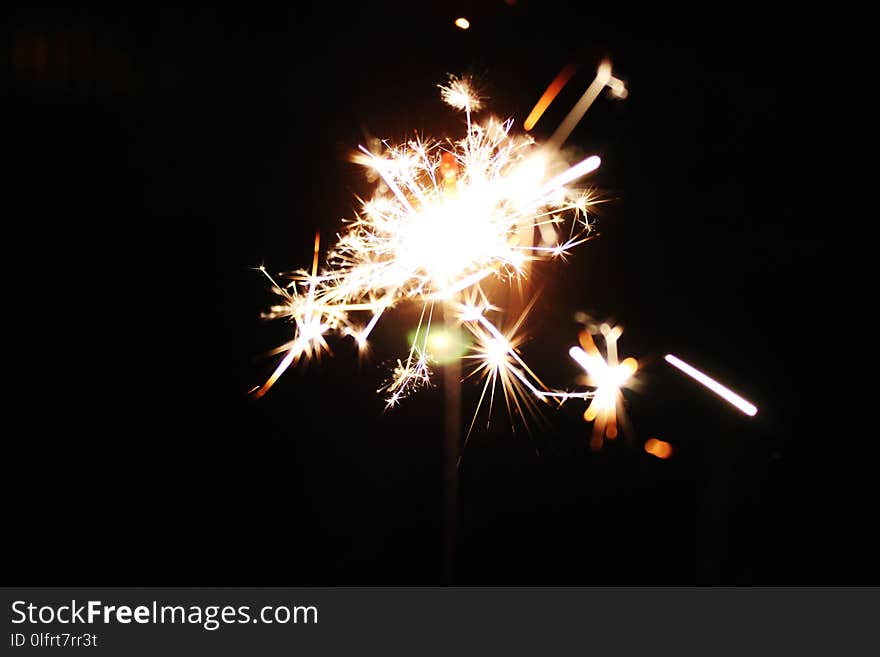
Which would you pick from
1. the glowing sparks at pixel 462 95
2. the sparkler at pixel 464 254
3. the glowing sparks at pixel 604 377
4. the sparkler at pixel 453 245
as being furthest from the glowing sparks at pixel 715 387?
the glowing sparks at pixel 462 95

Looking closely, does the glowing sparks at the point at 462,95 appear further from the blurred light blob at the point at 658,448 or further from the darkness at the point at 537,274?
the blurred light blob at the point at 658,448

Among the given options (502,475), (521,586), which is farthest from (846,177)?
(521,586)


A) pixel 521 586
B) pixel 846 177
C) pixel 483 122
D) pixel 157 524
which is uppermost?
pixel 483 122

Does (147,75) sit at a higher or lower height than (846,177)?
higher

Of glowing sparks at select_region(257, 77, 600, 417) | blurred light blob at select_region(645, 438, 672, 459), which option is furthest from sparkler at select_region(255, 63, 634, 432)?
blurred light blob at select_region(645, 438, 672, 459)

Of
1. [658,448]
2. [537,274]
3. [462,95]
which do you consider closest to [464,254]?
[537,274]

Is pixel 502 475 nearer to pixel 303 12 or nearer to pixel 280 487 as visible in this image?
pixel 280 487
